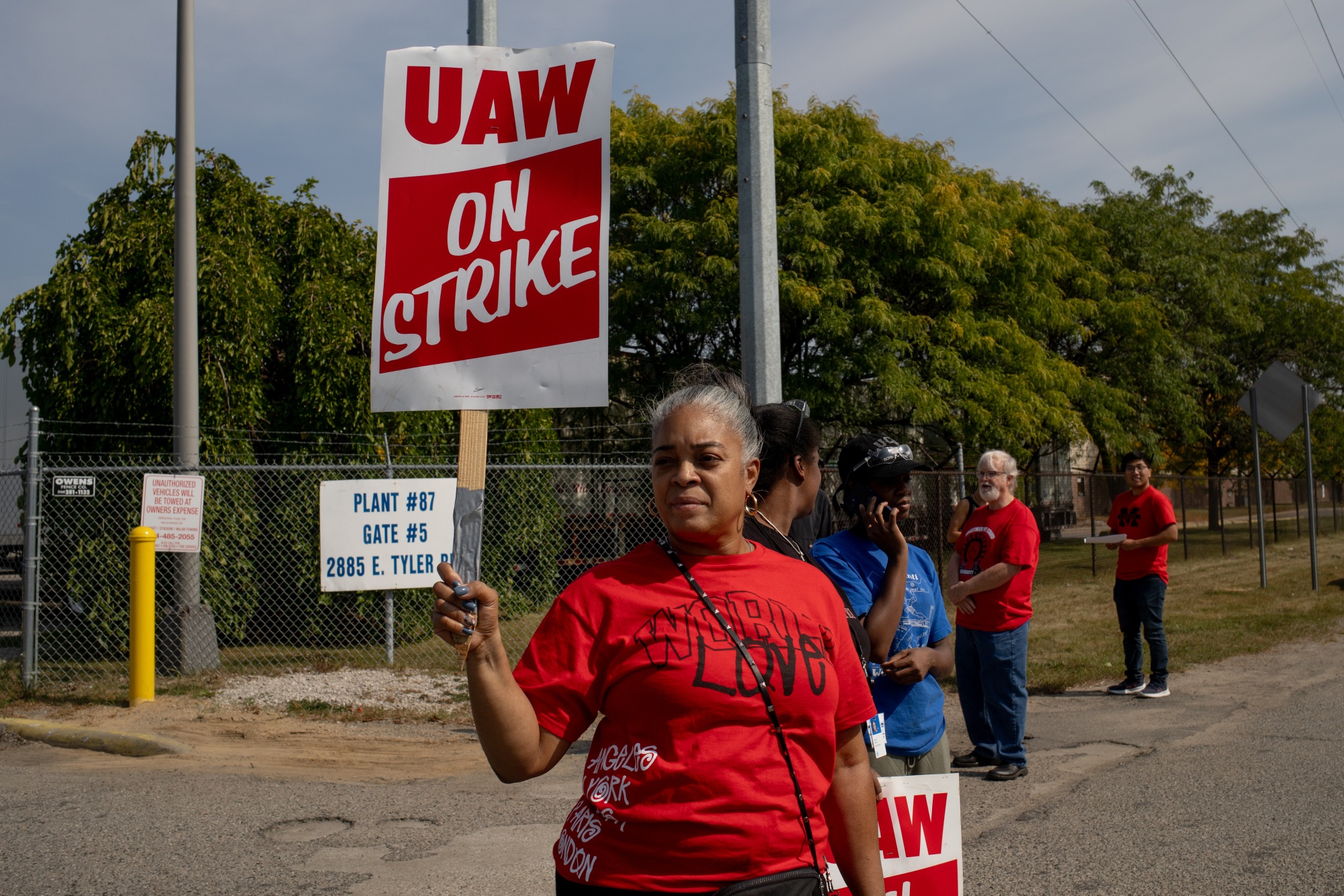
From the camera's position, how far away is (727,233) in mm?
17938

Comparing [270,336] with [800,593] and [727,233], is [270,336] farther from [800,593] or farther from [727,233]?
[800,593]

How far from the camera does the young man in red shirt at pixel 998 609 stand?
6180 mm

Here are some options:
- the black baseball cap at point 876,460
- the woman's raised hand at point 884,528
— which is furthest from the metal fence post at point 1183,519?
the woman's raised hand at point 884,528

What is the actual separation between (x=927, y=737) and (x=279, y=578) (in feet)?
31.9

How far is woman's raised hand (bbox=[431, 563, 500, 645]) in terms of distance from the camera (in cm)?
195

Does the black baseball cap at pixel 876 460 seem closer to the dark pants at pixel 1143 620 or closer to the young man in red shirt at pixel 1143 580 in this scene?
the young man in red shirt at pixel 1143 580

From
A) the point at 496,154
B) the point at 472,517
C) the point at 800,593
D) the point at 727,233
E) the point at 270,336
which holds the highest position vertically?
the point at 727,233

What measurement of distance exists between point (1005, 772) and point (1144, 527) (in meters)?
3.32

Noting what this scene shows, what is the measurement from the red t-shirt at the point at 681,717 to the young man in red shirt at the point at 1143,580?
7.11 meters

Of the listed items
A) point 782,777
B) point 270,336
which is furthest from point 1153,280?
point 782,777

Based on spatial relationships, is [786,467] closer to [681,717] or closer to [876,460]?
[876,460]

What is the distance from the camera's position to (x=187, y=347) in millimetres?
9656

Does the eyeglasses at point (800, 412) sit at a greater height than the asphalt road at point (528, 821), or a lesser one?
greater

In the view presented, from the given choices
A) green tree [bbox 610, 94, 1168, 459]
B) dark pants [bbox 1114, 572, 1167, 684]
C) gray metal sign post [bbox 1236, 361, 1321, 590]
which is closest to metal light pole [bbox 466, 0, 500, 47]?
dark pants [bbox 1114, 572, 1167, 684]
